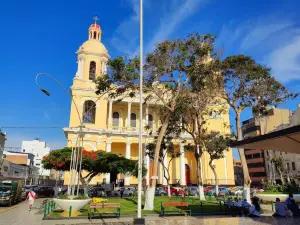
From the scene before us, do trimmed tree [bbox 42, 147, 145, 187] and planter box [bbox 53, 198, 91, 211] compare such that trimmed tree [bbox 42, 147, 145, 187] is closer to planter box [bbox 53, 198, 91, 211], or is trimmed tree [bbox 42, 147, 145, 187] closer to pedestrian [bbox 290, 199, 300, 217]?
planter box [bbox 53, 198, 91, 211]

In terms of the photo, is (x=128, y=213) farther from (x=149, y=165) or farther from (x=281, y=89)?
(x=149, y=165)

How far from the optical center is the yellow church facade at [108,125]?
4159 cm

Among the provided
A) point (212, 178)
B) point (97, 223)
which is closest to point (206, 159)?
point (212, 178)

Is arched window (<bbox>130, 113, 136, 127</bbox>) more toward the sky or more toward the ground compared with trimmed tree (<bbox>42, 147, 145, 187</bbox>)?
more toward the sky

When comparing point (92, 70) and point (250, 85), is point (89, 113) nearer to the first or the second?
point (92, 70)

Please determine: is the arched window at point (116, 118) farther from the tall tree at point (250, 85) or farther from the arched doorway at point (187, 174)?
the tall tree at point (250, 85)

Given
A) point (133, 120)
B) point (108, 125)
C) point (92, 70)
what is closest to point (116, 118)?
point (133, 120)

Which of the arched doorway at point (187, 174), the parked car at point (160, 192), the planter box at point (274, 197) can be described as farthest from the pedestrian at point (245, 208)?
the arched doorway at point (187, 174)

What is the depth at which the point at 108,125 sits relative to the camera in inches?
1708

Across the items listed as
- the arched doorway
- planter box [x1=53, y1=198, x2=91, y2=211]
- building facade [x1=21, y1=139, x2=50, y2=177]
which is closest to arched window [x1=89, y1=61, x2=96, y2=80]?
the arched doorway

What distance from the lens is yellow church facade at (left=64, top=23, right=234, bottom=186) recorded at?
136 feet

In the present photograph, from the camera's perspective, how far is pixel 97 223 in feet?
40.8

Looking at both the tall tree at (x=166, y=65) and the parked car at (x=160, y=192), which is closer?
the tall tree at (x=166, y=65)

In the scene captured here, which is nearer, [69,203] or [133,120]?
[69,203]
